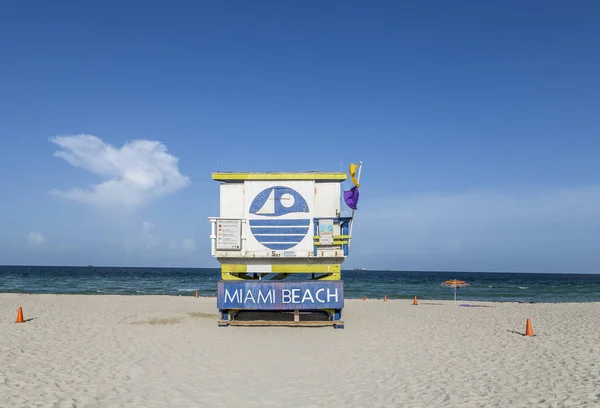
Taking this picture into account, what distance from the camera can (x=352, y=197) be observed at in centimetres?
1658

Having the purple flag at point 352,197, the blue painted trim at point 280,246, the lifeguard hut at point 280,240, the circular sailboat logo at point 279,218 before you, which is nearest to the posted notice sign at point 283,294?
the lifeguard hut at point 280,240

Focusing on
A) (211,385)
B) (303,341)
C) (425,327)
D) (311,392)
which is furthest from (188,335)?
(425,327)

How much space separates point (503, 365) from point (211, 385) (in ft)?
23.3

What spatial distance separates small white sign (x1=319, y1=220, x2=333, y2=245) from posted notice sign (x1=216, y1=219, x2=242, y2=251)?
120 inches

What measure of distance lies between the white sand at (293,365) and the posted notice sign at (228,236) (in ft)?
10.3

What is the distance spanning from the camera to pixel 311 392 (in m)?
8.56

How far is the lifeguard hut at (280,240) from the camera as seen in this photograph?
16516 millimetres

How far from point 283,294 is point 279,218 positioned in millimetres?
2880

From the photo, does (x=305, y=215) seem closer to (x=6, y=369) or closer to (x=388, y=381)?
(x=388, y=381)

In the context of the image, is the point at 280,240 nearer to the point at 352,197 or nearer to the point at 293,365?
the point at 352,197

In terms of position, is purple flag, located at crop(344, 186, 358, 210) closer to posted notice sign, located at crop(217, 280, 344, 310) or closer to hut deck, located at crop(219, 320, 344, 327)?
posted notice sign, located at crop(217, 280, 344, 310)

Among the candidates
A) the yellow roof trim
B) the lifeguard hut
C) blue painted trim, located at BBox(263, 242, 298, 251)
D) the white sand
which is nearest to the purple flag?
the lifeguard hut

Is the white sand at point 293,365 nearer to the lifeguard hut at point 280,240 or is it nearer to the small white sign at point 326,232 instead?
the lifeguard hut at point 280,240

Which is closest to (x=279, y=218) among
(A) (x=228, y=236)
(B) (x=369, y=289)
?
(A) (x=228, y=236)
